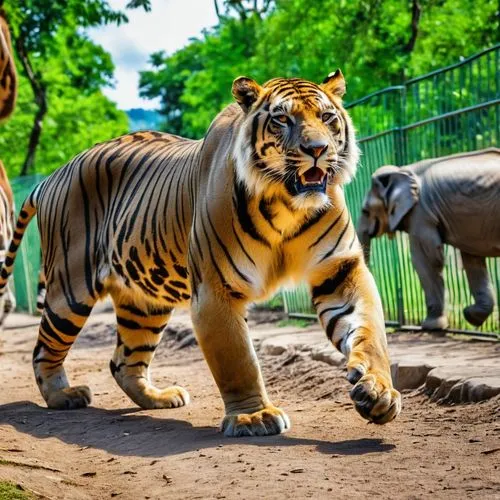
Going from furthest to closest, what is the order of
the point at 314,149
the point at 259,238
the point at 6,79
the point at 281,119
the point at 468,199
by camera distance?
the point at 468,199 → the point at 259,238 → the point at 281,119 → the point at 314,149 → the point at 6,79

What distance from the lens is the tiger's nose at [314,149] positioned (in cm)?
519

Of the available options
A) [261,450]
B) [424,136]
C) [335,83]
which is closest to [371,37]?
[424,136]

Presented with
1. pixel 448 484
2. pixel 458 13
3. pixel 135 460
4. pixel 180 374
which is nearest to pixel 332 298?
pixel 135 460

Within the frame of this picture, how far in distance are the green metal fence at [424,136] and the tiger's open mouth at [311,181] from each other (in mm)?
3741

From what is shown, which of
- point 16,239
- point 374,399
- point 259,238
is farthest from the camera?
point 16,239

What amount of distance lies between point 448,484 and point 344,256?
176 cm

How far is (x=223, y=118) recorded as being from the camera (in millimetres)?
6297

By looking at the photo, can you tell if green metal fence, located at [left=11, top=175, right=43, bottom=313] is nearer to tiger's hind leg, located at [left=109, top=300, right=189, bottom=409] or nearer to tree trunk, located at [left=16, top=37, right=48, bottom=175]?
tree trunk, located at [left=16, top=37, right=48, bottom=175]

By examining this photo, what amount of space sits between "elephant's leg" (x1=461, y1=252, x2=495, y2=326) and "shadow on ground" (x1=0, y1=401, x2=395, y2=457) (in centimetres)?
344

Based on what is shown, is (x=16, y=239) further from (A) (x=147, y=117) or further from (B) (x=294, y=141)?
(A) (x=147, y=117)

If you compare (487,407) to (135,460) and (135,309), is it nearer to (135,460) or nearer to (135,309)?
(135,460)

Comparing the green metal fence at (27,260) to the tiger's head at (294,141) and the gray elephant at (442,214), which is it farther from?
the tiger's head at (294,141)

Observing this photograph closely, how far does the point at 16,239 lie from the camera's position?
7828mm

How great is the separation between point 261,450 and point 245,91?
195cm
